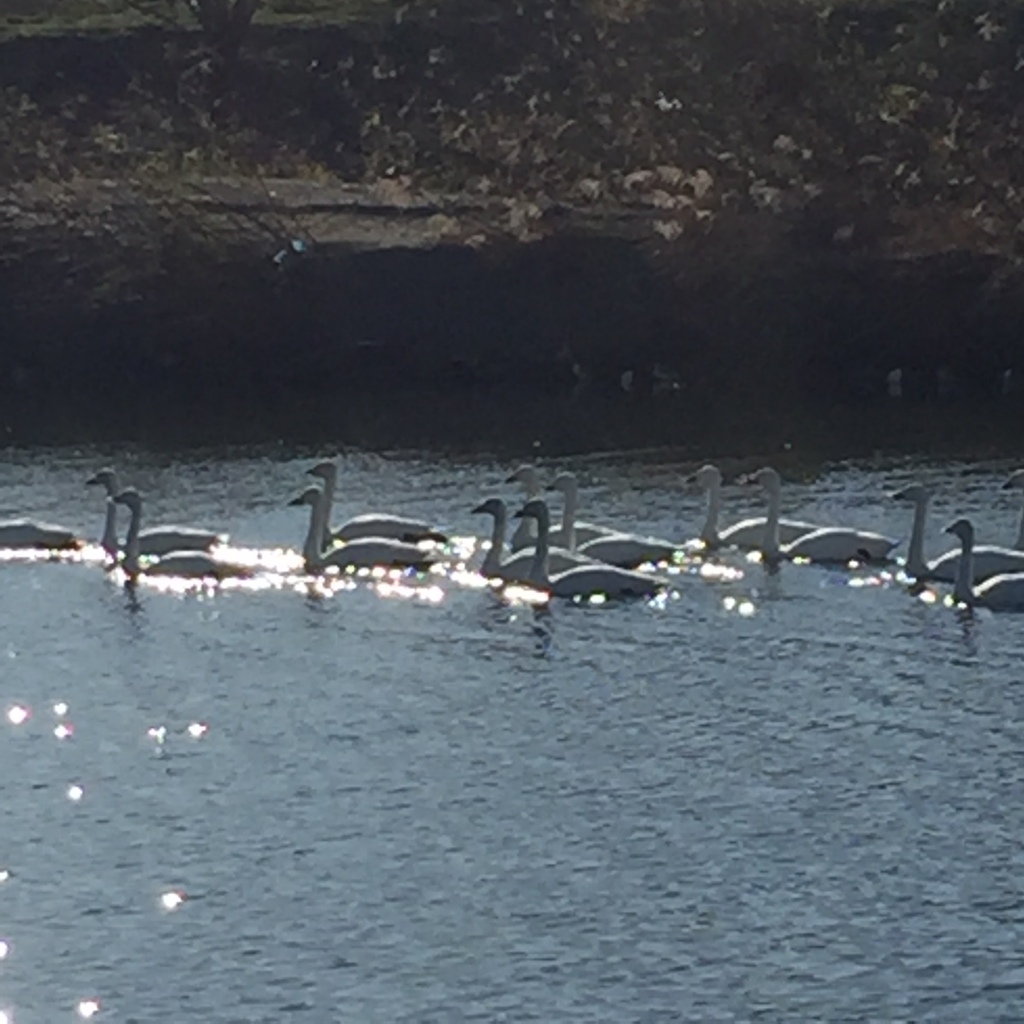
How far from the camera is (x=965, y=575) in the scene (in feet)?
120

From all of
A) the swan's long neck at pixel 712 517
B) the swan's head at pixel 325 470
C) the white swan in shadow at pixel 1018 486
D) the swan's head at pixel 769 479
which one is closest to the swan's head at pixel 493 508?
the swan's long neck at pixel 712 517

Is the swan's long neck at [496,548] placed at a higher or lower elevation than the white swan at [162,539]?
higher

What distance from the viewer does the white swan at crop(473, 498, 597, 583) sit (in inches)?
1484

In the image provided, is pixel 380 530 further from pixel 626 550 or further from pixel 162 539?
pixel 626 550

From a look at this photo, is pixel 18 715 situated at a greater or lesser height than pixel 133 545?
lesser

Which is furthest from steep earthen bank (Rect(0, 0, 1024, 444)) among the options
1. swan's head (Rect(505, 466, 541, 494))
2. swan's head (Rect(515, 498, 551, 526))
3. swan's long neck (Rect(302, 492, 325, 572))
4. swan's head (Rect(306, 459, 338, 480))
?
swan's head (Rect(515, 498, 551, 526))

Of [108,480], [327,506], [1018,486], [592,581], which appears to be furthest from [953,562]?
[108,480]

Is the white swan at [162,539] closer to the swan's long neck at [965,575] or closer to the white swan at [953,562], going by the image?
the white swan at [953,562]

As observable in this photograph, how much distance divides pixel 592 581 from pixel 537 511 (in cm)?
153

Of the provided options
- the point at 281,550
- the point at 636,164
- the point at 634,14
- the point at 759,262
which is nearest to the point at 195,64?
the point at 634,14

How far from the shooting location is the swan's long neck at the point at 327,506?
3994 centimetres

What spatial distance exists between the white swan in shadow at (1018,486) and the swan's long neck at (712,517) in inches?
143

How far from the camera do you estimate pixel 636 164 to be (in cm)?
7075

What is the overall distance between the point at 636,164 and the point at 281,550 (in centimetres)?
3169
